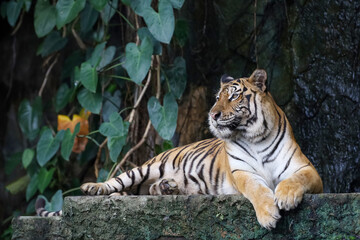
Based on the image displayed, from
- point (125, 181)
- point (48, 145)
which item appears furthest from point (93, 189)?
point (48, 145)

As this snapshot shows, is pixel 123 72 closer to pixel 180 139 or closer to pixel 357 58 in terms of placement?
pixel 180 139

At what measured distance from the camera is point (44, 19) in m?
5.56

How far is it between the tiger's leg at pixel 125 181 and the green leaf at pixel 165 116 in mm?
700

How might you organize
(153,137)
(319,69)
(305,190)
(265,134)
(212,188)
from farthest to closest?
(153,137), (319,69), (212,188), (265,134), (305,190)

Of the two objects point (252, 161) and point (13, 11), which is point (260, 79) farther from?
point (13, 11)

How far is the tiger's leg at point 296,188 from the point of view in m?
2.59

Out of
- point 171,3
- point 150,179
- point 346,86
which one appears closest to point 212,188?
point 150,179

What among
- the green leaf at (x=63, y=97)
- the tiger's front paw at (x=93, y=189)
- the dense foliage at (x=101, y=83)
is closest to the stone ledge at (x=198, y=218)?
the tiger's front paw at (x=93, y=189)

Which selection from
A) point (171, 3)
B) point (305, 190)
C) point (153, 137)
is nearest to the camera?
point (305, 190)

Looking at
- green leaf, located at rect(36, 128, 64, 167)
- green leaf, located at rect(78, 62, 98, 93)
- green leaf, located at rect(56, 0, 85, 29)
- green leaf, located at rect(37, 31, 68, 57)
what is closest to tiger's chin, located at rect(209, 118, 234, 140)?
green leaf, located at rect(78, 62, 98, 93)

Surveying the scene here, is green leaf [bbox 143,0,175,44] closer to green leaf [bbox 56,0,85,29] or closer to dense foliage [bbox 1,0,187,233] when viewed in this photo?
dense foliage [bbox 1,0,187,233]

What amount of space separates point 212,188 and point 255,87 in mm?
706

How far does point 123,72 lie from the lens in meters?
5.58

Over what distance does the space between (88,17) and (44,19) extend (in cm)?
44
